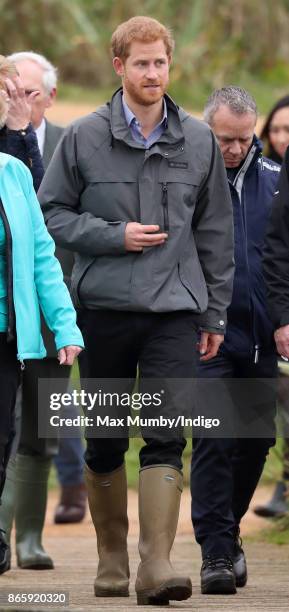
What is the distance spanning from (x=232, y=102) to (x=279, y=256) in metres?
0.72

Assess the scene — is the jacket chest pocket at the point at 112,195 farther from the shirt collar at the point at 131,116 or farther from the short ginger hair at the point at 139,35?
the short ginger hair at the point at 139,35

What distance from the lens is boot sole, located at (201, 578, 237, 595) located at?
6668 millimetres

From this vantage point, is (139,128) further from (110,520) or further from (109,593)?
(109,593)

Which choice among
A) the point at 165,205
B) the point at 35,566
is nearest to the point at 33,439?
the point at 35,566

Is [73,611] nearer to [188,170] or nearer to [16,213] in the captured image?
[16,213]

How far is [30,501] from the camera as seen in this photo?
7.85 metres

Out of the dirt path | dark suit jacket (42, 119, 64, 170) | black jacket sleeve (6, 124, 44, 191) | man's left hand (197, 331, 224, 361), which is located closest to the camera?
man's left hand (197, 331, 224, 361)

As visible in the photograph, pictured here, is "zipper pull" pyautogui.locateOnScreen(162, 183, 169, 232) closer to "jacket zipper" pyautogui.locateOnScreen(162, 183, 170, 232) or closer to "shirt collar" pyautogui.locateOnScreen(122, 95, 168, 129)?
"jacket zipper" pyautogui.locateOnScreen(162, 183, 170, 232)

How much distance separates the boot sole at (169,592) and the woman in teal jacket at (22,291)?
672 mm

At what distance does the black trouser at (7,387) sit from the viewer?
5703 millimetres

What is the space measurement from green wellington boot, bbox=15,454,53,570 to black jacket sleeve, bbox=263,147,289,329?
5.55 feet

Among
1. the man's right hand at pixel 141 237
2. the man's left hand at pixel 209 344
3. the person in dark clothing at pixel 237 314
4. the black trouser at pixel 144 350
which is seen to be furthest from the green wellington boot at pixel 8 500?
the man's right hand at pixel 141 237

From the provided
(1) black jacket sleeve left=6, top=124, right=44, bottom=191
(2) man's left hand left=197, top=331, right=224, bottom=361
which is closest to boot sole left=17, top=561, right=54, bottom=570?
(2) man's left hand left=197, top=331, right=224, bottom=361

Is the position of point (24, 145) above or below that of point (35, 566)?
above
